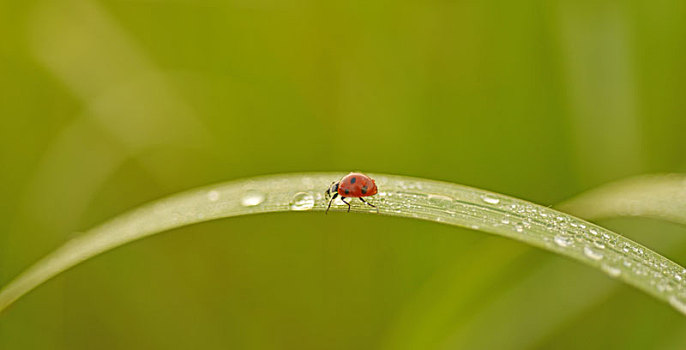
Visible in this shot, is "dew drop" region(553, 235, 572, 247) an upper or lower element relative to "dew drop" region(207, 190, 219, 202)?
lower

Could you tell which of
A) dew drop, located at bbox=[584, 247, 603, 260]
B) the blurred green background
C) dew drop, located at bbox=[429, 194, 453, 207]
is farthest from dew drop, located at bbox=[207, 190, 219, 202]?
dew drop, located at bbox=[584, 247, 603, 260]

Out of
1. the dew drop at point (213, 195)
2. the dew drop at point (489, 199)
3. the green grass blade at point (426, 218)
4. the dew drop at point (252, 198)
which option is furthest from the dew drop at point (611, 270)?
the dew drop at point (213, 195)

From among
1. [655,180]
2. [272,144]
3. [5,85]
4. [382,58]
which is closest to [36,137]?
[5,85]

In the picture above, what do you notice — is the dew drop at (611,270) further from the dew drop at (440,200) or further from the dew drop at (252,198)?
the dew drop at (252,198)

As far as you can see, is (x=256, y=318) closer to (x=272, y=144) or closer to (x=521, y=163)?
(x=272, y=144)

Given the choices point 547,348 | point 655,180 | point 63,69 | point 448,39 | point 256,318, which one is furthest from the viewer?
point 63,69

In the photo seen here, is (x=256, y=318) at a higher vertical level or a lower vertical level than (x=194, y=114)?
lower

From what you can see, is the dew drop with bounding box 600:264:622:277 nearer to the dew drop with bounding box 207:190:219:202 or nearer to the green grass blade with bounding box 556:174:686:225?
the green grass blade with bounding box 556:174:686:225
